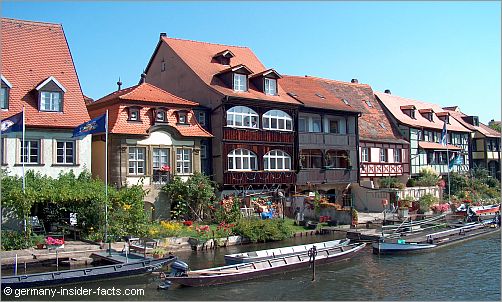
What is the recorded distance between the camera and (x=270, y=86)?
39219 millimetres

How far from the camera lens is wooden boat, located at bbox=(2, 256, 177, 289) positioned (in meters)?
18.3

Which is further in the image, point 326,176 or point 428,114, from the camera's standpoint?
point 428,114

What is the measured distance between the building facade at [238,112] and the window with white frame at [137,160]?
5577 mm

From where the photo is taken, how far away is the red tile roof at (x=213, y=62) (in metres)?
37.1

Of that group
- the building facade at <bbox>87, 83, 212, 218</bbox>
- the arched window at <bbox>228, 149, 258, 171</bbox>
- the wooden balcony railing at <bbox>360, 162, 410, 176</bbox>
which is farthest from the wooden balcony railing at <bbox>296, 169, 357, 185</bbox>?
the building facade at <bbox>87, 83, 212, 218</bbox>

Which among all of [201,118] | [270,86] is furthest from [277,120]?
[201,118]

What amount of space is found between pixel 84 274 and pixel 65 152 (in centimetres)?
1122

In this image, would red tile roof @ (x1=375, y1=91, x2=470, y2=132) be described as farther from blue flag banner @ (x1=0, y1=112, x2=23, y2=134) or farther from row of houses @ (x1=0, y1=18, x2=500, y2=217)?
blue flag banner @ (x1=0, y1=112, x2=23, y2=134)

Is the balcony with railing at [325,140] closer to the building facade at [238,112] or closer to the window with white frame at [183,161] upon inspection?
the building facade at [238,112]

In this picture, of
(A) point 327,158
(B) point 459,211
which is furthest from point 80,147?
(B) point 459,211

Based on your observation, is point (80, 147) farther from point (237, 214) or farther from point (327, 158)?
point (327, 158)

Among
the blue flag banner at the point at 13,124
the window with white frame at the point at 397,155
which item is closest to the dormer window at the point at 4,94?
the blue flag banner at the point at 13,124

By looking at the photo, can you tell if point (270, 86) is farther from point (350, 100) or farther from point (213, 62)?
point (350, 100)

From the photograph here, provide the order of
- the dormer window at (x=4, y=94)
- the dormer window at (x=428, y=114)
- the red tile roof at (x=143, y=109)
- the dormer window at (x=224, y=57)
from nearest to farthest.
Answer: the dormer window at (x=4, y=94), the red tile roof at (x=143, y=109), the dormer window at (x=224, y=57), the dormer window at (x=428, y=114)
